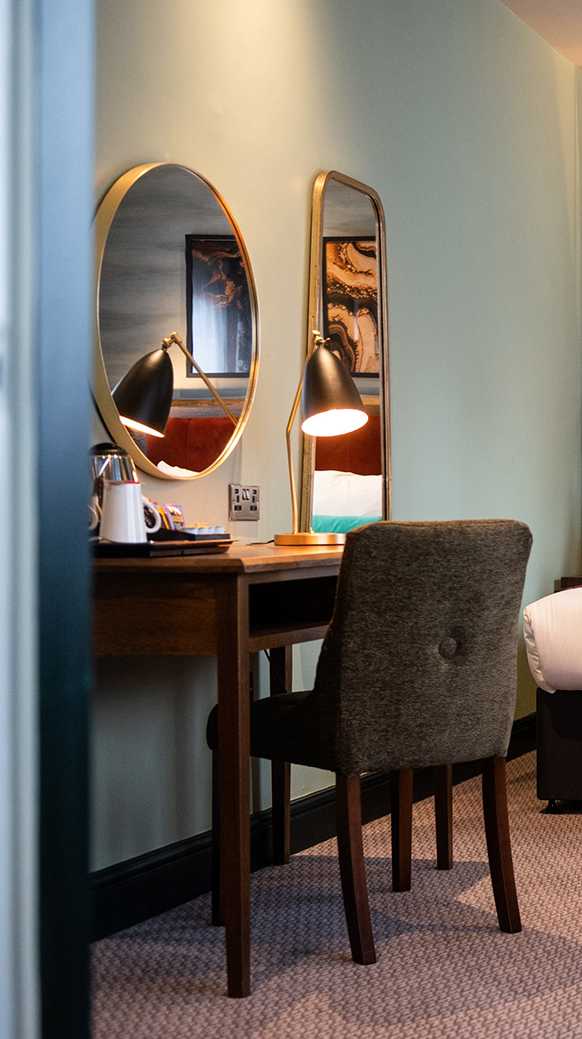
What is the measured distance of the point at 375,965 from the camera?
2328mm

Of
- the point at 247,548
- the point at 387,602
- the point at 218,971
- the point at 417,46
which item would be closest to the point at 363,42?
the point at 417,46

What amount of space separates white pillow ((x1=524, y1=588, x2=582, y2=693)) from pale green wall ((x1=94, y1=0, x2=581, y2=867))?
1.89 feet

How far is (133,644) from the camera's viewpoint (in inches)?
88.1

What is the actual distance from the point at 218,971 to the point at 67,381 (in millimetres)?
1679

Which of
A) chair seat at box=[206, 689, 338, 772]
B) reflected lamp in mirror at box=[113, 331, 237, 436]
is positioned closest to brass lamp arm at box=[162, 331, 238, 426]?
reflected lamp in mirror at box=[113, 331, 237, 436]

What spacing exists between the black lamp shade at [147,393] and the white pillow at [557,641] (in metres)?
1.35

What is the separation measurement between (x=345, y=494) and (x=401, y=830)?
1008 millimetres

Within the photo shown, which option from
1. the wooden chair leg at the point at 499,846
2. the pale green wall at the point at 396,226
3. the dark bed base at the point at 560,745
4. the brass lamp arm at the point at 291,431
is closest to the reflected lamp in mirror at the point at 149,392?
the pale green wall at the point at 396,226

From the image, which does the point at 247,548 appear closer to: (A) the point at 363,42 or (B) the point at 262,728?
(B) the point at 262,728

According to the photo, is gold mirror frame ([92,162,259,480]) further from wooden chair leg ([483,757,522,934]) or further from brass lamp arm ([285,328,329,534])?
wooden chair leg ([483,757,522,934])

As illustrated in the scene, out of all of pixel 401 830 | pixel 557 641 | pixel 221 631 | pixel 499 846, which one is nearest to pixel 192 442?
pixel 221 631

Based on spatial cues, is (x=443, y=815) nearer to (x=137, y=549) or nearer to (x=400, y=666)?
(x=400, y=666)

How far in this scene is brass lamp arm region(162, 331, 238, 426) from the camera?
2.75 meters

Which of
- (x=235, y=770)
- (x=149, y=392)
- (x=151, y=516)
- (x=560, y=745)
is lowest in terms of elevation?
(x=560, y=745)
